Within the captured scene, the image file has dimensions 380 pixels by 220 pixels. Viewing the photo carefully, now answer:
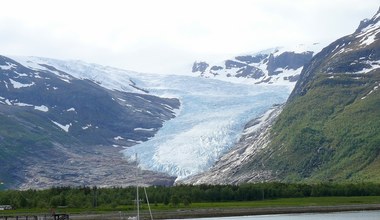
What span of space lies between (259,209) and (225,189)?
2300 cm

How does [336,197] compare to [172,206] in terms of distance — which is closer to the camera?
[172,206]

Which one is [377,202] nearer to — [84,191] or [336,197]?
[336,197]

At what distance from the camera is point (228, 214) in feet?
421

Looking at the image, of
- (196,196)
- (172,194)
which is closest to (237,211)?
(172,194)

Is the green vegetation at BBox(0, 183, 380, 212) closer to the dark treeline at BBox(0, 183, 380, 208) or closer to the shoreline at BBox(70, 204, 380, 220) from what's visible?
the dark treeline at BBox(0, 183, 380, 208)

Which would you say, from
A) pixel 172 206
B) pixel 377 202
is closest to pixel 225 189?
pixel 172 206

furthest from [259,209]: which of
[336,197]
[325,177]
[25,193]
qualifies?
[325,177]

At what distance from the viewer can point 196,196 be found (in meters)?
151

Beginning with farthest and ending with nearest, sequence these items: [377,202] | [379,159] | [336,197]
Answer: [379,159], [336,197], [377,202]

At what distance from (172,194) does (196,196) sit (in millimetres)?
6487

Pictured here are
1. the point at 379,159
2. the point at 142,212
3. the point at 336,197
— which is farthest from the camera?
the point at 379,159

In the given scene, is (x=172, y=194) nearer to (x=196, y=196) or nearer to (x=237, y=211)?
(x=196, y=196)

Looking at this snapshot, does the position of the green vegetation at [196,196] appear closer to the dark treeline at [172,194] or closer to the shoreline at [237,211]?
the dark treeline at [172,194]

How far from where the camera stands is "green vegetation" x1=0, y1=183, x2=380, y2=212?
451ft
